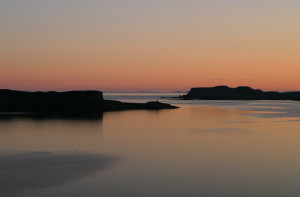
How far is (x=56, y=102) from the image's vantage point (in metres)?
78.9

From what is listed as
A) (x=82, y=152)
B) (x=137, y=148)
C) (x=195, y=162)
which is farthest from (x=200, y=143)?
(x=82, y=152)

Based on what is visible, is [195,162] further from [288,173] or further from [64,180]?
[64,180]

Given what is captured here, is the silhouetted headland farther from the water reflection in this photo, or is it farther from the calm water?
the water reflection

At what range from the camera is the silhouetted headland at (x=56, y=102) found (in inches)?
2943

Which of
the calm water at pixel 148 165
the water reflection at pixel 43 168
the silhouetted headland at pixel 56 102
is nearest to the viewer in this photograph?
the calm water at pixel 148 165

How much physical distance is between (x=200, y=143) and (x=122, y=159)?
9.61 m

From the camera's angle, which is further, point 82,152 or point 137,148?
point 137,148

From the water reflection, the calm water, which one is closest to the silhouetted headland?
the calm water

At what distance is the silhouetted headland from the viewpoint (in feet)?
245

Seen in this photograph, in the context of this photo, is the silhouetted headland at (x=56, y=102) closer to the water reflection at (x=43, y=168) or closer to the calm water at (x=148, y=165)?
the calm water at (x=148, y=165)

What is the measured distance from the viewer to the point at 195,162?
861 inches

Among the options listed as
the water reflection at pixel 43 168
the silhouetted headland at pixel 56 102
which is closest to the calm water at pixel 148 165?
the water reflection at pixel 43 168

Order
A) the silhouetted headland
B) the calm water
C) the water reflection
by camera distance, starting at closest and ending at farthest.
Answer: the calm water < the water reflection < the silhouetted headland

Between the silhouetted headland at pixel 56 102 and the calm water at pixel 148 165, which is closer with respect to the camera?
the calm water at pixel 148 165
